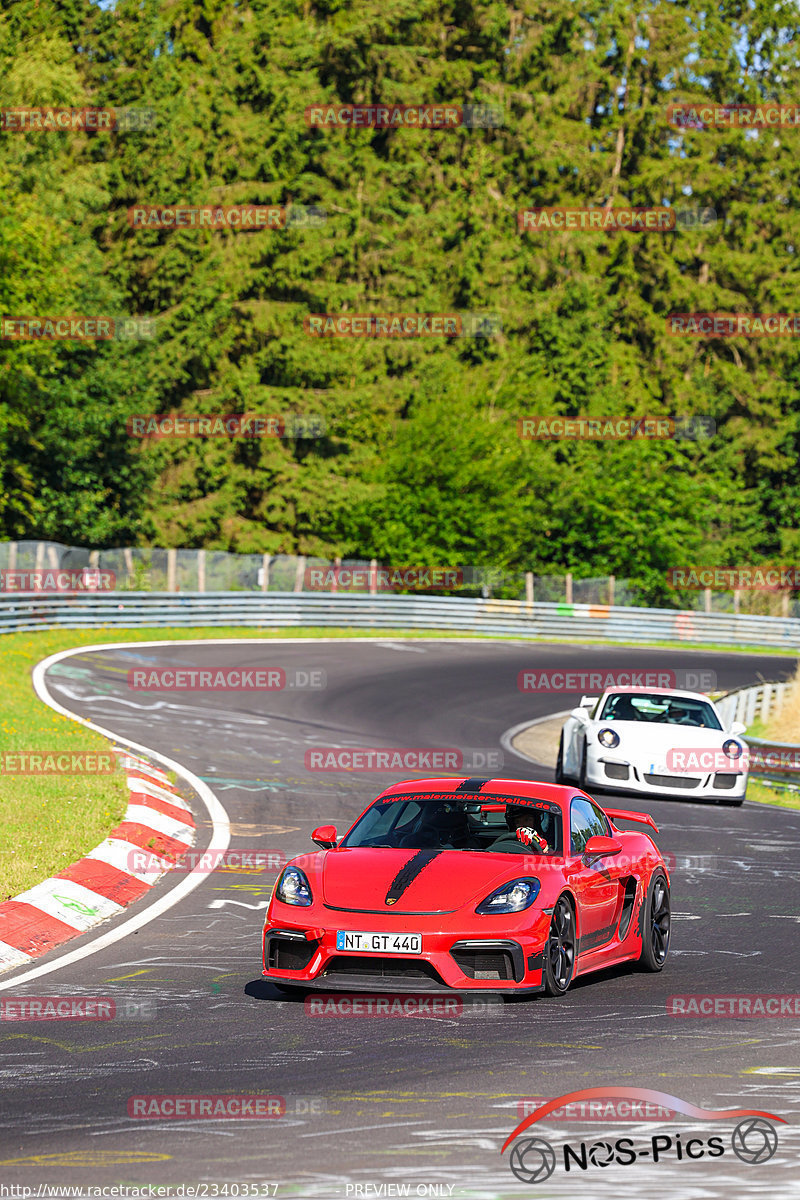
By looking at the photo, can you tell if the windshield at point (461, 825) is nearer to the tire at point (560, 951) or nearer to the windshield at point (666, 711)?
the tire at point (560, 951)

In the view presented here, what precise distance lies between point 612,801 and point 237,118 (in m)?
48.9

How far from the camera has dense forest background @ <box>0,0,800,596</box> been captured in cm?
4997

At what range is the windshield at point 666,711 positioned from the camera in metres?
19.1

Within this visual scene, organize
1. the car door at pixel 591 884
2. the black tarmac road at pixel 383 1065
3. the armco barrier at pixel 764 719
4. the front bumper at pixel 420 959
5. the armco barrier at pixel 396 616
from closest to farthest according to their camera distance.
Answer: the black tarmac road at pixel 383 1065 < the front bumper at pixel 420 959 < the car door at pixel 591 884 < the armco barrier at pixel 764 719 < the armco barrier at pixel 396 616

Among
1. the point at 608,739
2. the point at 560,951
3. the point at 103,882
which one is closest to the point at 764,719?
the point at 608,739

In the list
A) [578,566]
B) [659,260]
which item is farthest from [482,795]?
[659,260]

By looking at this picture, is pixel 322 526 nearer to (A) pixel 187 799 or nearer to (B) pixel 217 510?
(B) pixel 217 510

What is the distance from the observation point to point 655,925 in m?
9.54

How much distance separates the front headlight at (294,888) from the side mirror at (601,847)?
1.56 metres

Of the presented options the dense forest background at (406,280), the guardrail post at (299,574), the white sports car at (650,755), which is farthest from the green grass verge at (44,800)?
the dense forest background at (406,280)

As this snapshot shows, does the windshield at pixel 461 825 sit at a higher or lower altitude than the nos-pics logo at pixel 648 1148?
Answer: higher

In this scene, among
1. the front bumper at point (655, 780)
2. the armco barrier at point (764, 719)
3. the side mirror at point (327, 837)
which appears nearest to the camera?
the side mirror at point (327, 837)

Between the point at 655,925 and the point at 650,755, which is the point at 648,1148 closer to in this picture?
the point at 655,925

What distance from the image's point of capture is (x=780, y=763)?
20750 millimetres
